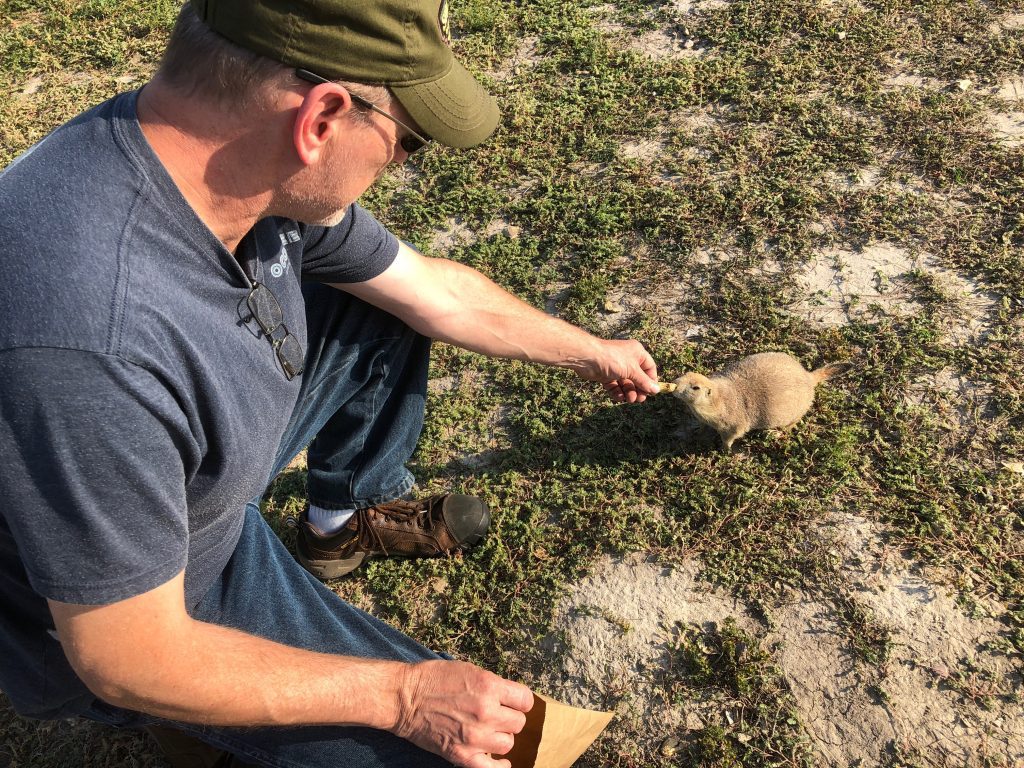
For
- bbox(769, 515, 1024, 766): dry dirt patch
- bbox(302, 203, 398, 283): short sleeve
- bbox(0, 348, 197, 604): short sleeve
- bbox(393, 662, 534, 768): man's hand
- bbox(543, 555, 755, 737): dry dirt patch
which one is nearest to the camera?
bbox(0, 348, 197, 604): short sleeve

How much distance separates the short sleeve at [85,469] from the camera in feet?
4.66

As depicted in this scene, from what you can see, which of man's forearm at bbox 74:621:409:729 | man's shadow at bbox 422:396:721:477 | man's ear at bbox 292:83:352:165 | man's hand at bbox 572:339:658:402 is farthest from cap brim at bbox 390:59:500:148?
man's shadow at bbox 422:396:721:477

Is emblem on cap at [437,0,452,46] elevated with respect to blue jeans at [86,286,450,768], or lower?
elevated

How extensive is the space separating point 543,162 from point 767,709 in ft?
11.2

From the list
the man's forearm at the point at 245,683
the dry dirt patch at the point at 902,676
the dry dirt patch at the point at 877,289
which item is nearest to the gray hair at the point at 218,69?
the man's forearm at the point at 245,683

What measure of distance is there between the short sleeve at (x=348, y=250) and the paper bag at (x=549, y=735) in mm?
1460

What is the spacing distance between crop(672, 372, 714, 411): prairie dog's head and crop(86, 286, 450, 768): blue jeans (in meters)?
1.17

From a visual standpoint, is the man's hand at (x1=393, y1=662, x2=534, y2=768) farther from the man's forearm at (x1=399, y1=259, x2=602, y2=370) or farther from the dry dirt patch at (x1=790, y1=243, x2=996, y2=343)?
the dry dirt patch at (x1=790, y1=243, x2=996, y2=343)

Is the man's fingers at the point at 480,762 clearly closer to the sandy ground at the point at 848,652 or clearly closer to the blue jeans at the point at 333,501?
the blue jeans at the point at 333,501

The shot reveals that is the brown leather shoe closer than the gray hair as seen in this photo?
A: No

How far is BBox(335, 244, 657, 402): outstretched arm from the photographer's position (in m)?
2.71

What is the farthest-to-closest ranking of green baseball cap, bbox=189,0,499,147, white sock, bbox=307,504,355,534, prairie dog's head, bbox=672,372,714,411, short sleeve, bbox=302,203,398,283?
1. prairie dog's head, bbox=672,372,714,411
2. white sock, bbox=307,504,355,534
3. short sleeve, bbox=302,203,398,283
4. green baseball cap, bbox=189,0,499,147

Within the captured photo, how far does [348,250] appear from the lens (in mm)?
2477

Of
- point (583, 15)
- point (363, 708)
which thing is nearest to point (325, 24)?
point (363, 708)
